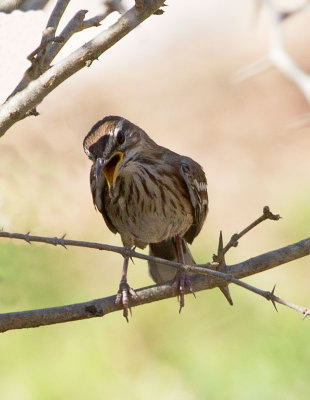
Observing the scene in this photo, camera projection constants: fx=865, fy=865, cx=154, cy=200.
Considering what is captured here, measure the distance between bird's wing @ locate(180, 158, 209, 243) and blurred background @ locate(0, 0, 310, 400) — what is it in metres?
0.79

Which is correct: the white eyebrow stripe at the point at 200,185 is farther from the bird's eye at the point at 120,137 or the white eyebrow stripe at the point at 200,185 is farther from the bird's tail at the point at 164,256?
the bird's eye at the point at 120,137

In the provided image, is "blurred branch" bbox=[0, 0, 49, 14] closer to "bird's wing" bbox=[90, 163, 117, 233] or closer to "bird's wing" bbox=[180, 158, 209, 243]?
"bird's wing" bbox=[90, 163, 117, 233]

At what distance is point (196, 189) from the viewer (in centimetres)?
584

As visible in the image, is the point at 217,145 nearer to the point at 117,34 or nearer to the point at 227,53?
the point at 227,53

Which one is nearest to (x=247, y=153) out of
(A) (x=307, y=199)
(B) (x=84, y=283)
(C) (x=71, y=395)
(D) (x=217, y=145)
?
(D) (x=217, y=145)

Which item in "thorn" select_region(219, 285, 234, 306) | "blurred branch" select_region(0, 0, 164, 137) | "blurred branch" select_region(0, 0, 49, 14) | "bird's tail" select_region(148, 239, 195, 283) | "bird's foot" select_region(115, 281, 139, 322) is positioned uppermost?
"blurred branch" select_region(0, 0, 49, 14)

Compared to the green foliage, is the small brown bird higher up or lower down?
higher up

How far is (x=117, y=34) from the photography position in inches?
141

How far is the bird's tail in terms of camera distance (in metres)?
5.86

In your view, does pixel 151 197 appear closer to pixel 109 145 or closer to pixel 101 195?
pixel 101 195

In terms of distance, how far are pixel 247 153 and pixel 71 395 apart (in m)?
5.73

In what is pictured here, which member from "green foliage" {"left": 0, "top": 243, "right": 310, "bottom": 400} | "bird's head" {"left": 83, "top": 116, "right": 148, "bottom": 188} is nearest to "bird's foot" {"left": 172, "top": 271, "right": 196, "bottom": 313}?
"bird's head" {"left": 83, "top": 116, "right": 148, "bottom": 188}

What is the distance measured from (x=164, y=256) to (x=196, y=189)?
27.2 inches

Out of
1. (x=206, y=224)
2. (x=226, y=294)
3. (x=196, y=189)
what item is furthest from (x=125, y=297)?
(x=206, y=224)
